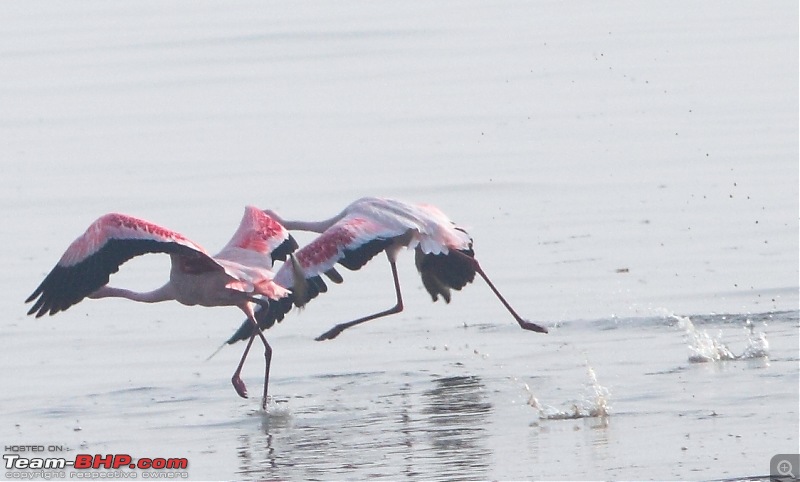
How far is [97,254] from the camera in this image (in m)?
11.1

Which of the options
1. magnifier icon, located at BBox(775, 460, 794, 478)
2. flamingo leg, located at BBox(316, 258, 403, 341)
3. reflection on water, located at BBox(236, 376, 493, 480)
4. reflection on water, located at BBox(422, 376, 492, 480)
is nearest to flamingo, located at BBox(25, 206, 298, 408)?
flamingo leg, located at BBox(316, 258, 403, 341)

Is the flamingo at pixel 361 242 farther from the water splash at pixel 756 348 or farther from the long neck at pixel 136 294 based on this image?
the water splash at pixel 756 348

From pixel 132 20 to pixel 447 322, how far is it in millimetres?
27972

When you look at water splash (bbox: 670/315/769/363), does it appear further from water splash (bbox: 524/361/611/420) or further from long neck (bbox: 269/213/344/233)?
long neck (bbox: 269/213/344/233)

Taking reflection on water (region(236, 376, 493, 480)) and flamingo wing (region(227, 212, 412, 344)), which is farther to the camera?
flamingo wing (region(227, 212, 412, 344))

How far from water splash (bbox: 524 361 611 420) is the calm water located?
0.02 meters

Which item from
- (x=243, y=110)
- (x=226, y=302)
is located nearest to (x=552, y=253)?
(x=226, y=302)

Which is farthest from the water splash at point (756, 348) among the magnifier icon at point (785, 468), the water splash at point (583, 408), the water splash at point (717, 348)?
the magnifier icon at point (785, 468)

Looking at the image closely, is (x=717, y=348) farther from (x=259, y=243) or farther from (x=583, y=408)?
(x=259, y=243)

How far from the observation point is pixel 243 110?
2508 centimetres

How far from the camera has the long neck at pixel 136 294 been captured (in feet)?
39.7

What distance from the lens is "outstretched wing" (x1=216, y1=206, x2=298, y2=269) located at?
40.3ft

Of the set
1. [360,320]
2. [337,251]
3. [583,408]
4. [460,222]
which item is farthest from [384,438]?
[460,222]

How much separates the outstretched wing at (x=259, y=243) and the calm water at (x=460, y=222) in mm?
897
